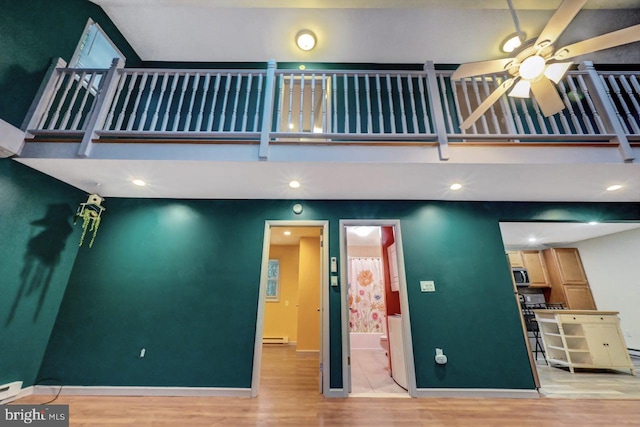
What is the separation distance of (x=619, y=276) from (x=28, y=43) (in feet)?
32.8

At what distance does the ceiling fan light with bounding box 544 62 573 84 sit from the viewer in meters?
1.89

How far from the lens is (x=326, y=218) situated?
3.49 m

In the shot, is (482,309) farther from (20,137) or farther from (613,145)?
(20,137)

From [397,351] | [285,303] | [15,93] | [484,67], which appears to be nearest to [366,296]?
[285,303]

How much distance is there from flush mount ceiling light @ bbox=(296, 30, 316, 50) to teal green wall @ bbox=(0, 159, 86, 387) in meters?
4.02

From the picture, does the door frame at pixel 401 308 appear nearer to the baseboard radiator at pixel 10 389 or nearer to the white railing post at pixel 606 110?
the white railing post at pixel 606 110

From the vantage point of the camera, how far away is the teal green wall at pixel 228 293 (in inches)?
116

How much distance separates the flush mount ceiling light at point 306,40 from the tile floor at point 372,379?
527 cm

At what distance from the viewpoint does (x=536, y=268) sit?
575cm

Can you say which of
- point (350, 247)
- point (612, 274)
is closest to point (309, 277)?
point (350, 247)

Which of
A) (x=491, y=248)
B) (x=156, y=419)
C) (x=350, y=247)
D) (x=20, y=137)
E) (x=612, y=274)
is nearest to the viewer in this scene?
(x=156, y=419)

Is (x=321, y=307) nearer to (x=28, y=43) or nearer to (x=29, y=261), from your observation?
(x=29, y=261)

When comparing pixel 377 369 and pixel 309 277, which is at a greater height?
pixel 309 277

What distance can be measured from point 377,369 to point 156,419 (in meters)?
3.21
